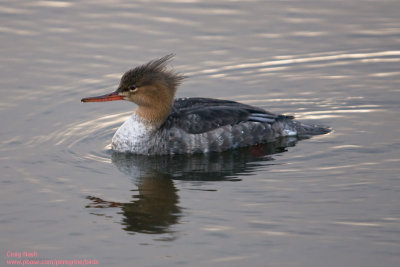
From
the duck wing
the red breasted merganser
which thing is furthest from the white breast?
the duck wing

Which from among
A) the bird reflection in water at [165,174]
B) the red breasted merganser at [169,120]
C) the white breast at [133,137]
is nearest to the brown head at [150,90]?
the red breasted merganser at [169,120]

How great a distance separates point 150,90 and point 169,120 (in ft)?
2.02

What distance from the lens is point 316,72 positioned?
51.7 ft

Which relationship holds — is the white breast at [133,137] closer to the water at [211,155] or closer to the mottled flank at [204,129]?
the mottled flank at [204,129]

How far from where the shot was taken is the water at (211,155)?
983cm

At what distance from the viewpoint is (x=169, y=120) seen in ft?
43.4

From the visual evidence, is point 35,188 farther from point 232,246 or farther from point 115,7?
point 115,7

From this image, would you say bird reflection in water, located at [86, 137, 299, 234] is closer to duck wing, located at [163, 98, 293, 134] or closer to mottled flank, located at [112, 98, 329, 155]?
mottled flank, located at [112, 98, 329, 155]

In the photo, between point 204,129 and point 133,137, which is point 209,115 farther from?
point 133,137

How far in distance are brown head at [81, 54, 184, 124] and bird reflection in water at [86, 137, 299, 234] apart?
30.5 inches

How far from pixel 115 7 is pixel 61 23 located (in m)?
1.36

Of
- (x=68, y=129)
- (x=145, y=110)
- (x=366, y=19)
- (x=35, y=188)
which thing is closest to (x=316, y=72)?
(x=366, y=19)

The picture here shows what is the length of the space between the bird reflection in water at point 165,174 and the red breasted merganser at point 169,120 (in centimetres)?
17

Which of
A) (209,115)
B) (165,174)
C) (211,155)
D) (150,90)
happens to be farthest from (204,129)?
(165,174)
